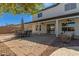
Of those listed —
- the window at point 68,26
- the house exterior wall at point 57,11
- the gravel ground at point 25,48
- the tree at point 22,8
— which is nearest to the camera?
the gravel ground at point 25,48

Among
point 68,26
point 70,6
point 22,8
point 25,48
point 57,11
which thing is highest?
point 70,6

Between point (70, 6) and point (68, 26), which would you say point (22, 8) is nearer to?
point (68, 26)

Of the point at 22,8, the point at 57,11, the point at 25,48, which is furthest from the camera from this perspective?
the point at 57,11

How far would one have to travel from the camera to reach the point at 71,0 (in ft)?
31.7

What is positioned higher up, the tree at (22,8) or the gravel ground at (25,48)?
the tree at (22,8)

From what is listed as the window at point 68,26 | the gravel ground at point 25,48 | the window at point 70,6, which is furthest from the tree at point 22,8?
the window at point 70,6

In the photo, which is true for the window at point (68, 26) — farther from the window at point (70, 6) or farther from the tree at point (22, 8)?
the tree at point (22, 8)

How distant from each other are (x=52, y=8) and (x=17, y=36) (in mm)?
8699

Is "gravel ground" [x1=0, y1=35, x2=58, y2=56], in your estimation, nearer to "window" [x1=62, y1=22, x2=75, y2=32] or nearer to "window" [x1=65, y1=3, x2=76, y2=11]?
"window" [x1=62, y1=22, x2=75, y2=32]

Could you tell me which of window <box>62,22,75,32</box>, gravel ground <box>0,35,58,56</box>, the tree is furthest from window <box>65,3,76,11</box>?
the tree

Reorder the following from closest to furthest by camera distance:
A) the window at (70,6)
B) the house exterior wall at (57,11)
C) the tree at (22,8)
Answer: the tree at (22,8) → the window at (70,6) → the house exterior wall at (57,11)

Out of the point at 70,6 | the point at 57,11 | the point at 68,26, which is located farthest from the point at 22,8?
the point at 57,11

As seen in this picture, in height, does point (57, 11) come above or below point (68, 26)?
above

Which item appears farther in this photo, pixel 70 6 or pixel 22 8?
pixel 70 6
